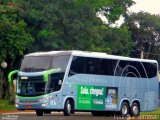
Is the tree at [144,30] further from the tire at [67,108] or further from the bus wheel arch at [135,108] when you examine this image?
the tire at [67,108]

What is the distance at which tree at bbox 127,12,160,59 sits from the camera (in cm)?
7962

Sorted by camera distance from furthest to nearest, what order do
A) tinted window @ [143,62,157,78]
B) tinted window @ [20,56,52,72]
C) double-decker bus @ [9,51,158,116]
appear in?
tinted window @ [143,62,157,78]
tinted window @ [20,56,52,72]
double-decker bus @ [9,51,158,116]

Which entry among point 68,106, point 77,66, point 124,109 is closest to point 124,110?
point 124,109

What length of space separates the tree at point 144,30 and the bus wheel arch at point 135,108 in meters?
43.3

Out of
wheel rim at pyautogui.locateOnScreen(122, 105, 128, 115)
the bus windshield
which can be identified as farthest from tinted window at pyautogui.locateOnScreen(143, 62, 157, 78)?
the bus windshield

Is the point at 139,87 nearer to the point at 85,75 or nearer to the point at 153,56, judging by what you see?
the point at 85,75

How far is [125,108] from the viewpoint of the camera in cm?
3519

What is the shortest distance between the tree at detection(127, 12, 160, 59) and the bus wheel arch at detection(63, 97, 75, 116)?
1870 inches

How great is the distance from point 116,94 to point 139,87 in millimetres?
2074

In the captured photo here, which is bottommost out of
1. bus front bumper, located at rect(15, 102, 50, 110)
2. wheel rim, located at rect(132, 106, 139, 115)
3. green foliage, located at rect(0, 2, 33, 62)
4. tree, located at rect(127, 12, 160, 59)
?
wheel rim, located at rect(132, 106, 139, 115)

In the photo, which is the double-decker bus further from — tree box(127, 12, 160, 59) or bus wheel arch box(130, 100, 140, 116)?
tree box(127, 12, 160, 59)

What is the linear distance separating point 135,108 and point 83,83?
4892 millimetres

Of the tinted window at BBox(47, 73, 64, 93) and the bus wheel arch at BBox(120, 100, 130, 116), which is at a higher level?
the tinted window at BBox(47, 73, 64, 93)

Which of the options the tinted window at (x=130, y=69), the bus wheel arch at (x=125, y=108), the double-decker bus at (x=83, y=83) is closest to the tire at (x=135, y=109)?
the double-decker bus at (x=83, y=83)
